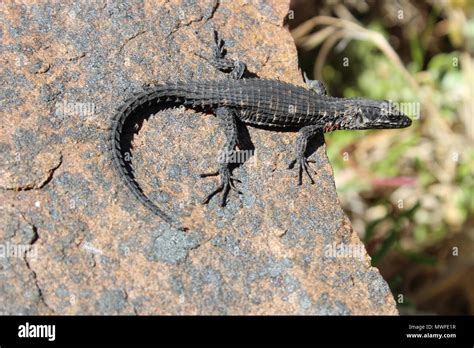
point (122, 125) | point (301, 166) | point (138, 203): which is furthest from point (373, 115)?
point (138, 203)

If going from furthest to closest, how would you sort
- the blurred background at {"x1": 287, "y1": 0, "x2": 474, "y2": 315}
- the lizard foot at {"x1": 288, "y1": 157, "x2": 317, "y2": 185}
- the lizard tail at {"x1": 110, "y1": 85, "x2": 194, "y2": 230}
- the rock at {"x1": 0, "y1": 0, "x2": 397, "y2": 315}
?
the blurred background at {"x1": 287, "y1": 0, "x2": 474, "y2": 315}, the lizard foot at {"x1": 288, "y1": 157, "x2": 317, "y2": 185}, the lizard tail at {"x1": 110, "y1": 85, "x2": 194, "y2": 230}, the rock at {"x1": 0, "y1": 0, "x2": 397, "y2": 315}

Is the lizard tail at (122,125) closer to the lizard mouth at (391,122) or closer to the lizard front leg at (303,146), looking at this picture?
the lizard front leg at (303,146)

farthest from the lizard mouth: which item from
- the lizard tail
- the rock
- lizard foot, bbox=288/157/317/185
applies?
the lizard tail

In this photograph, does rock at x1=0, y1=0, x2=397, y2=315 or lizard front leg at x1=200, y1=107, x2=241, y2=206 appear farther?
lizard front leg at x1=200, y1=107, x2=241, y2=206

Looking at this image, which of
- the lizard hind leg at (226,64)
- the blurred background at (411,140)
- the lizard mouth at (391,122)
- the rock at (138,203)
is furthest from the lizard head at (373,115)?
the lizard hind leg at (226,64)

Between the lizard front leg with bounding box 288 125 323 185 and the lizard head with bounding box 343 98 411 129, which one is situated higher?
the lizard head with bounding box 343 98 411 129

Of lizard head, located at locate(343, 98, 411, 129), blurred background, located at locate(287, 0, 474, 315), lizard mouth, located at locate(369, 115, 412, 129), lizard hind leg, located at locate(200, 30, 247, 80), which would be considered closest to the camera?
lizard hind leg, located at locate(200, 30, 247, 80)

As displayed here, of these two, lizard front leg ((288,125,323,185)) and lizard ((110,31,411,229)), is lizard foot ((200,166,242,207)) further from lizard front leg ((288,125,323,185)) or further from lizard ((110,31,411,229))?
lizard front leg ((288,125,323,185))
